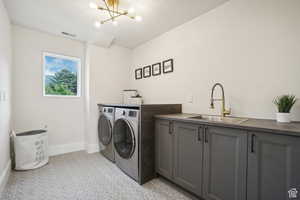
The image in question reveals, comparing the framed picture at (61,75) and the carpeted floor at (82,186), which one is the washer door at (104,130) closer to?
the carpeted floor at (82,186)

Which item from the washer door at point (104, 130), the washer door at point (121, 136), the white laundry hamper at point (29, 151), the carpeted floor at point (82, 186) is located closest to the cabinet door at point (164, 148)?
the carpeted floor at point (82, 186)

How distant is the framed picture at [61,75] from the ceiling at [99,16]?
1.69ft

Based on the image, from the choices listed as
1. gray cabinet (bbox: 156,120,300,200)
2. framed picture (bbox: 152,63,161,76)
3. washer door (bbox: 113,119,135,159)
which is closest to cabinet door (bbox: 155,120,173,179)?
gray cabinet (bbox: 156,120,300,200)

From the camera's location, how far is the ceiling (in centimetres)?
194

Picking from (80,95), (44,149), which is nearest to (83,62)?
(80,95)

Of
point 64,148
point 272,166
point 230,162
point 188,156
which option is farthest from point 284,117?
point 64,148

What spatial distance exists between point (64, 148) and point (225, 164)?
3.00m

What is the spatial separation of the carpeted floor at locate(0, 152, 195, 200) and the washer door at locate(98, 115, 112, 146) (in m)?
0.47

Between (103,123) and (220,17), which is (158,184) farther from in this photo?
(220,17)

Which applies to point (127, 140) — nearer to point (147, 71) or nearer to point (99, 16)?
point (147, 71)

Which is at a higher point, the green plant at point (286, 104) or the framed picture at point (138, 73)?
the framed picture at point (138, 73)

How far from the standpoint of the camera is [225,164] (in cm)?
128

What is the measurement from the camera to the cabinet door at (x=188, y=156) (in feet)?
4.85

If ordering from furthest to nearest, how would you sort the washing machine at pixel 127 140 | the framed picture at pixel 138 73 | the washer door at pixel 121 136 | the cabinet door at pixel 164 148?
1. the framed picture at pixel 138 73
2. the washer door at pixel 121 136
3. the washing machine at pixel 127 140
4. the cabinet door at pixel 164 148
